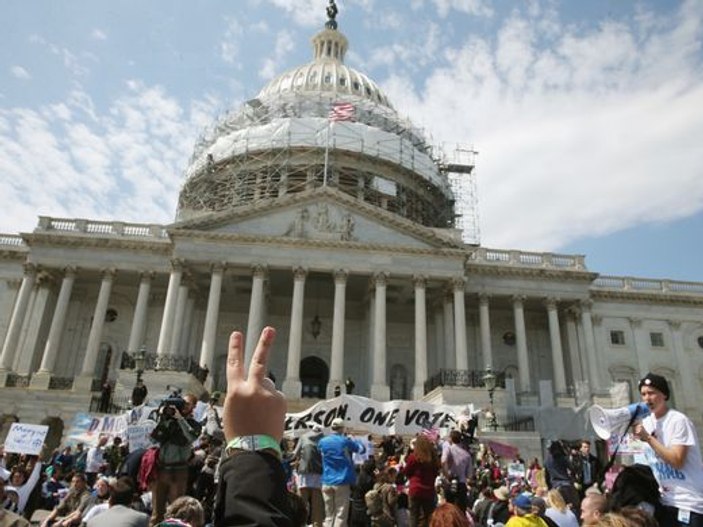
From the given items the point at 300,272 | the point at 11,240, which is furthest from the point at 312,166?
the point at 11,240

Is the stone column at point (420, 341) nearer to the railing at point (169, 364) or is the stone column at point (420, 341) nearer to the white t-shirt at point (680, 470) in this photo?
the railing at point (169, 364)

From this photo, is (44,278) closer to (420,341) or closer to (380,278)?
(380,278)

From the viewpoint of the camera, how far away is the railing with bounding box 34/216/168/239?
43469 mm

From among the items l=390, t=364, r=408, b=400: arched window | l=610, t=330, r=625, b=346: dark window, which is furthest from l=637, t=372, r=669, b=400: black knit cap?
l=610, t=330, r=625, b=346: dark window

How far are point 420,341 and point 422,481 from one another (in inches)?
1143

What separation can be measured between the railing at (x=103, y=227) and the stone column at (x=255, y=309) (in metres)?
8.45

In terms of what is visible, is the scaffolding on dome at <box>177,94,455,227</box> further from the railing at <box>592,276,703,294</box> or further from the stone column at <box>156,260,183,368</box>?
the railing at <box>592,276,703,294</box>

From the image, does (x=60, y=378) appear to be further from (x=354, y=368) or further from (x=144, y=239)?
(x=354, y=368)

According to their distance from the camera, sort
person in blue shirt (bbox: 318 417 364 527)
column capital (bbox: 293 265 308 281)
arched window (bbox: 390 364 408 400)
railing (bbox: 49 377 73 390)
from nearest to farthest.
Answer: person in blue shirt (bbox: 318 417 364 527) < railing (bbox: 49 377 73 390) < column capital (bbox: 293 265 308 281) < arched window (bbox: 390 364 408 400)

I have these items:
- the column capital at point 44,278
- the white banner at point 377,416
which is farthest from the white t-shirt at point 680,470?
the column capital at point 44,278

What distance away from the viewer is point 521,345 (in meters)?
43.1

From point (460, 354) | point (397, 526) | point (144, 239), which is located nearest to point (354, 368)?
point (460, 354)

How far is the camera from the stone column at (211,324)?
37406 mm

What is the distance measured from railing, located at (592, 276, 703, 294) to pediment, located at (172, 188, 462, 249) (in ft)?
50.1
